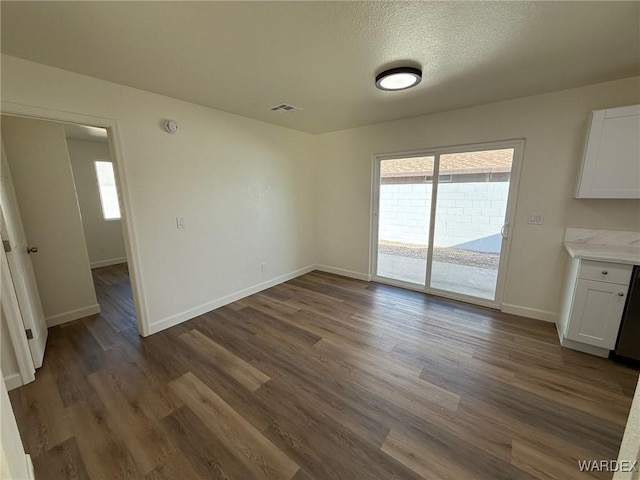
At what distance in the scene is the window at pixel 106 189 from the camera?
17.6 ft

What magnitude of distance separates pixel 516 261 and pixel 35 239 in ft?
18.4

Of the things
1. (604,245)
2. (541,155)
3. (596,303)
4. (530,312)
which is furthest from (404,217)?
(596,303)

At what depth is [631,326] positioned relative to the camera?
84.7 inches

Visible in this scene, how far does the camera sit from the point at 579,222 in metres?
2.67

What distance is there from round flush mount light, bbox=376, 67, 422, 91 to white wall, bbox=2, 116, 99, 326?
3668 millimetres

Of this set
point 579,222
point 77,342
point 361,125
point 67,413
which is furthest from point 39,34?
point 579,222

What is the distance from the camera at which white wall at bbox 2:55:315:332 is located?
2211mm

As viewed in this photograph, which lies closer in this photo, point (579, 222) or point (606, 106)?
point (606, 106)

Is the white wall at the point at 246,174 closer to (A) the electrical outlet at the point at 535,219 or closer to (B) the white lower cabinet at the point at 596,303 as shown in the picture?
(A) the electrical outlet at the point at 535,219

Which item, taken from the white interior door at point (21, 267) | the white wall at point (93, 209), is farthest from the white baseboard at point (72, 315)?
the white wall at point (93, 209)

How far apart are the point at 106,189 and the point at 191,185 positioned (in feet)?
13.2

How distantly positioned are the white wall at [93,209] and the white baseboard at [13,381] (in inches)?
149

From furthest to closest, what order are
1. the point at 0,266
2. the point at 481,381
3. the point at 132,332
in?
the point at 132,332 < the point at 481,381 < the point at 0,266

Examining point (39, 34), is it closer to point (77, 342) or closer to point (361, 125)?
point (77, 342)
